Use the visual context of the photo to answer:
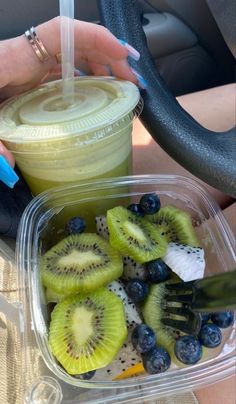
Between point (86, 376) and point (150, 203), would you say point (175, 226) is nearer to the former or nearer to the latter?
point (150, 203)

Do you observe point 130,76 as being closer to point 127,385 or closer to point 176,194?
point 176,194

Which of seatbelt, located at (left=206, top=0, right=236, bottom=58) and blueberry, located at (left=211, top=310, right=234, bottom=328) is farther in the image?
seatbelt, located at (left=206, top=0, right=236, bottom=58)

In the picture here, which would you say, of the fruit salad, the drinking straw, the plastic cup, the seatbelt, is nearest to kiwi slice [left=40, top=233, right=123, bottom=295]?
the fruit salad

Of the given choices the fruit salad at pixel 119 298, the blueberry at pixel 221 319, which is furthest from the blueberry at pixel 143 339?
the blueberry at pixel 221 319

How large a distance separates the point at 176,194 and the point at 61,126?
0.94 ft

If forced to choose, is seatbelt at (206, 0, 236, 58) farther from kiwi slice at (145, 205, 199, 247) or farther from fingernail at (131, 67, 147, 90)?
kiwi slice at (145, 205, 199, 247)

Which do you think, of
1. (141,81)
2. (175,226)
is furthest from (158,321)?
(141,81)

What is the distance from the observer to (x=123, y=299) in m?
0.83

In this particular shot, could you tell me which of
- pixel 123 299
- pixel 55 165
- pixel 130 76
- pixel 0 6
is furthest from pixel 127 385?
pixel 0 6

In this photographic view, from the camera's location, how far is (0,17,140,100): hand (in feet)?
3.04

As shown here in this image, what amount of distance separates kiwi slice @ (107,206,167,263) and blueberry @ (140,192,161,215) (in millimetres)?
37

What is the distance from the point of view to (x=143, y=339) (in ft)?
2.55

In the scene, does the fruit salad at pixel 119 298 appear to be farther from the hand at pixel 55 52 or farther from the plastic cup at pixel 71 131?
the hand at pixel 55 52

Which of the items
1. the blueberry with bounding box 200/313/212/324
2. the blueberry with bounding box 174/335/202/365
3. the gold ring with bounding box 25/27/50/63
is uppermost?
the gold ring with bounding box 25/27/50/63
